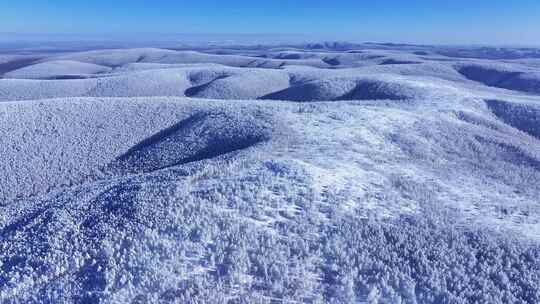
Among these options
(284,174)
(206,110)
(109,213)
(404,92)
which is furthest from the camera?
(404,92)

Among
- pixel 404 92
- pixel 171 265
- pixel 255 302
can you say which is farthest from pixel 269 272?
pixel 404 92

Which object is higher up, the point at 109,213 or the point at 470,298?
the point at 109,213

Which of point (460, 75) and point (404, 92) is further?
point (460, 75)

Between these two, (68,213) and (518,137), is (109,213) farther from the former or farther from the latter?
(518,137)

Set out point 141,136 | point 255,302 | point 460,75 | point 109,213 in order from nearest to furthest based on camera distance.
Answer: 1. point 255,302
2. point 109,213
3. point 141,136
4. point 460,75

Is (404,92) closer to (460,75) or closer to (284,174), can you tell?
(284,174)

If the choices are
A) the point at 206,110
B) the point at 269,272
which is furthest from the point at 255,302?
the point at 206,110
